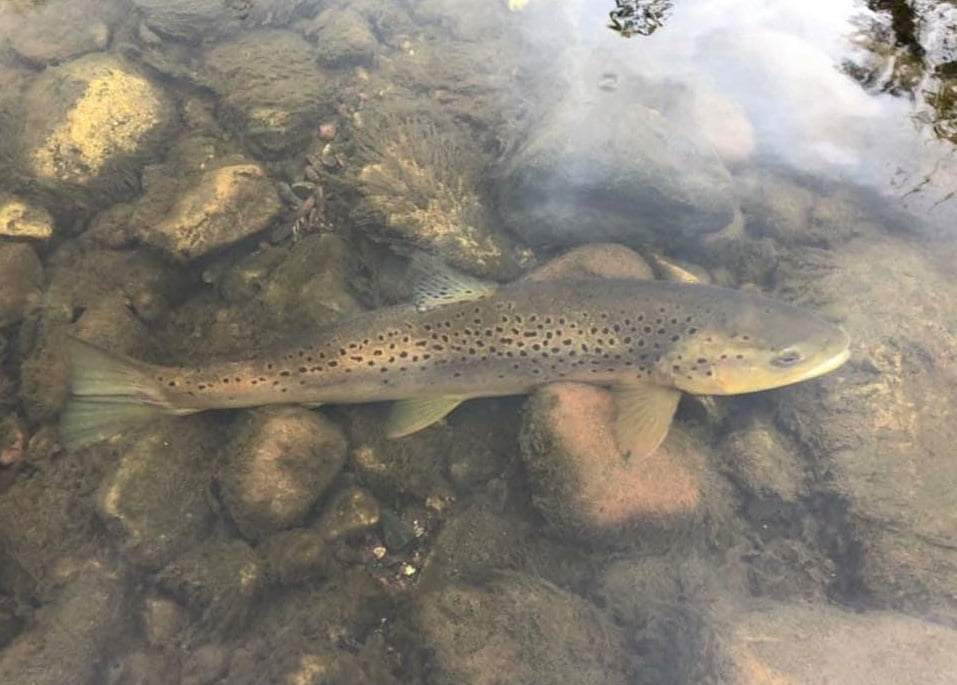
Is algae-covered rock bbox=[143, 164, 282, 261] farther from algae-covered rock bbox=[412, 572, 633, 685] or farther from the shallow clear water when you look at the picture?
algae-covered rock bbox=[412, 572, 633, 685]

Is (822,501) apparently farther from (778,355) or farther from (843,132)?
(843,132)

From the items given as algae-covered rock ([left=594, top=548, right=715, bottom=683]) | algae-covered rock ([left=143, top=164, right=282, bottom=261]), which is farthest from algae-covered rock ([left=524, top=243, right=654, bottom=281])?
algae-covered rock ([left=143, top=164, right=282, bottom=261])

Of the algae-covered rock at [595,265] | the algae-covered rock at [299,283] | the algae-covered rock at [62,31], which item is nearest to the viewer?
the algae-covered rock at [299,283]

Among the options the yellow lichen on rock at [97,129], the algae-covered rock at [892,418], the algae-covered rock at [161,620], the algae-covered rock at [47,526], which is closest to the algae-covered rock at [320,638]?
the algae-covered rock at [161,620]

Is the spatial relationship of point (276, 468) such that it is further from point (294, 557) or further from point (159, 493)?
point (159, 493)

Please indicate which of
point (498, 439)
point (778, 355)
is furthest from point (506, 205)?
point (778, 355)

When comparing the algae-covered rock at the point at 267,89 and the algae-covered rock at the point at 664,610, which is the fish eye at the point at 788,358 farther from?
the algae-covered rock at the point at 267,89
